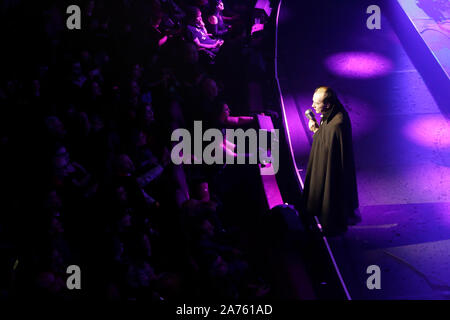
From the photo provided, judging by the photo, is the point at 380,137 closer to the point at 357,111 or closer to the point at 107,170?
the point at 357,111

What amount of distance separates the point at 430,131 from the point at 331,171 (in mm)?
2638

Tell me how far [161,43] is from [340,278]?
346cm

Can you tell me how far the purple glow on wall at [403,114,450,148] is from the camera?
4633 millimetres

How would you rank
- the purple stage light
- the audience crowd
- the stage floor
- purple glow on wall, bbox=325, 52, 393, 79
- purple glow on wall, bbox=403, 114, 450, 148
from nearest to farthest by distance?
the audience crowd, the stage floor, purple glow on wall, bbox=403, 114, 450, 148, the purple stage light, purple glow on wall, bbox=325, 52, 393, 79

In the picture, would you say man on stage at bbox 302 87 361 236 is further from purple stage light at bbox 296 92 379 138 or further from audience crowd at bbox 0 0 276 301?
purple stage light at bbox 296 92 379 138

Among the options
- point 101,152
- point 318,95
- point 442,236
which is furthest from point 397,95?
→ point 101,152

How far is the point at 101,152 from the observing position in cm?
314

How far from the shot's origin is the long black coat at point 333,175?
114 inches

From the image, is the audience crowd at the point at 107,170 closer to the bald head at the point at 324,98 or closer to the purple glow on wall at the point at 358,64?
the bald head at the point at 324,98

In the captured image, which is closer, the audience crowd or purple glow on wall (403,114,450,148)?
the audience crowd

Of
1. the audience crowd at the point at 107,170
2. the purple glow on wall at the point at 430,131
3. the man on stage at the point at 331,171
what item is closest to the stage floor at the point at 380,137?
the purple glow on wall at the point at 430,131

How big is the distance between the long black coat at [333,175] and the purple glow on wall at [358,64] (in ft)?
9.68

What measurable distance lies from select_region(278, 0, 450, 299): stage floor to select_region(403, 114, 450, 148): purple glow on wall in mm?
13

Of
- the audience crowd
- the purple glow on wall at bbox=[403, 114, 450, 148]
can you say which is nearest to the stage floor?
the purple glow on wall at bbox=[403, 114, 450, 148]
